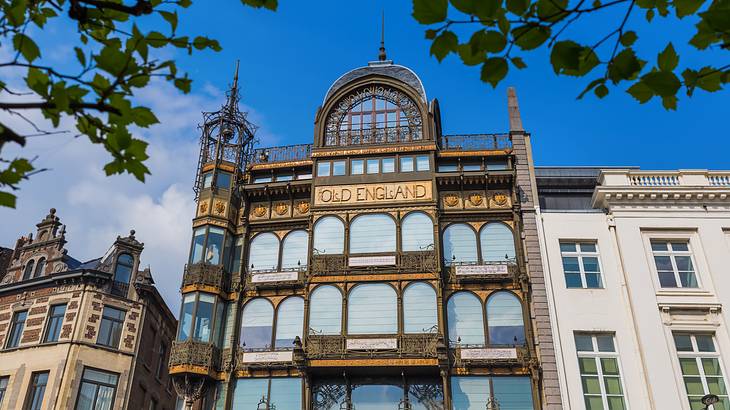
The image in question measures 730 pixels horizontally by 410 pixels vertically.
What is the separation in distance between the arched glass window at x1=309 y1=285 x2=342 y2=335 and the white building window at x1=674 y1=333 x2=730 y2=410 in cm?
1254

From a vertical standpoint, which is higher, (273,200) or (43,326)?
(273,200)

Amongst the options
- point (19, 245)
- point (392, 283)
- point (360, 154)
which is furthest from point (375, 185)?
point (19, 245)

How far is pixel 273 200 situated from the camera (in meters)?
29.9

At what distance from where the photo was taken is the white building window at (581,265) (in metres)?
25.6

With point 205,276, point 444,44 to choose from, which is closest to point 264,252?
point 205,276

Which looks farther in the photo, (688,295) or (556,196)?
(556,196)

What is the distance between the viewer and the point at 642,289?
24.5 meters

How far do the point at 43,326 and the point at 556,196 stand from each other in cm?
2509

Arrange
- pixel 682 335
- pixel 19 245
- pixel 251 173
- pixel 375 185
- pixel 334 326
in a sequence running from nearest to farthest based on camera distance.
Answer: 1. pixel 682 335
2. pixel 334 326
3. pixel 375 185
4. pixel 251 173
5. pixel 19 245

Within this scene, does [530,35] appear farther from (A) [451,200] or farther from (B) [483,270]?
(A) [451,200]

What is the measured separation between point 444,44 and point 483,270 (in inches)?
854

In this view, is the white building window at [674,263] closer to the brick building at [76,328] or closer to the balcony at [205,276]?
the balcony at [205,276]

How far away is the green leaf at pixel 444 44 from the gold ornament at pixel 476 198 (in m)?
23.3

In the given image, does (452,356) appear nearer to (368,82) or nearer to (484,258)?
(484,258)
